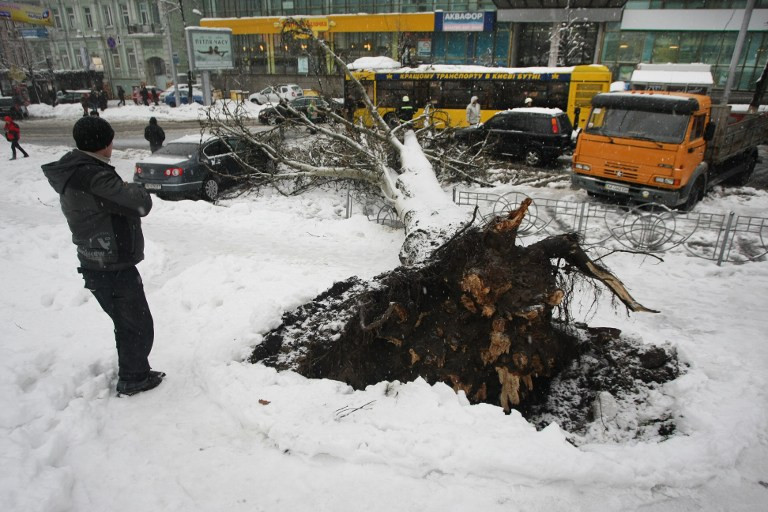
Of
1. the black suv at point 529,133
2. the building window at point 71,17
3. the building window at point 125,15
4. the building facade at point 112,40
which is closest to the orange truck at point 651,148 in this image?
the black suv at point 529,133

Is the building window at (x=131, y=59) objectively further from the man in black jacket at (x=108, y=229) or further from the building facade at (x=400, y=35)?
the man in black jacket at (x=108, y=229)

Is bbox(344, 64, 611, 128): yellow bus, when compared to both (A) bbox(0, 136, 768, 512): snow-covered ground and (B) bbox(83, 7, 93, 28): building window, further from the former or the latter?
(B) bbox(83, 7, 93, 28): building window

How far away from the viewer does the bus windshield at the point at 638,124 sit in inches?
374

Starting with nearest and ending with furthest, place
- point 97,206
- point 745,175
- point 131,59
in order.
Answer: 1. point 97,206
2. point 745,175
3. point 131,59

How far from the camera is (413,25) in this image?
35.0m

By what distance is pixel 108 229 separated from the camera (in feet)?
10.4

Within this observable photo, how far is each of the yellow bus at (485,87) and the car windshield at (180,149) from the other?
7.18 m

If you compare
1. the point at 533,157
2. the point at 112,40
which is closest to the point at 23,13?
the point at 112,40

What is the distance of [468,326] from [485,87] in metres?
16.7

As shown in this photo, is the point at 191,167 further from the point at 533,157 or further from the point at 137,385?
the point at 533,157

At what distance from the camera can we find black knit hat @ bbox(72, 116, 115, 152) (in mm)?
3047

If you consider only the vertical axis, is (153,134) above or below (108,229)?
below

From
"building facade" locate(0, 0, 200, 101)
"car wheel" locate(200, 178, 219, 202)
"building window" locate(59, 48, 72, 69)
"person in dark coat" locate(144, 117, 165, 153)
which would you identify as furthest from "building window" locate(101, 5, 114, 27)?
"car wheel" locate(200, 178, 219, 202)

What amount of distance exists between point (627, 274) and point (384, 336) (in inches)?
180
